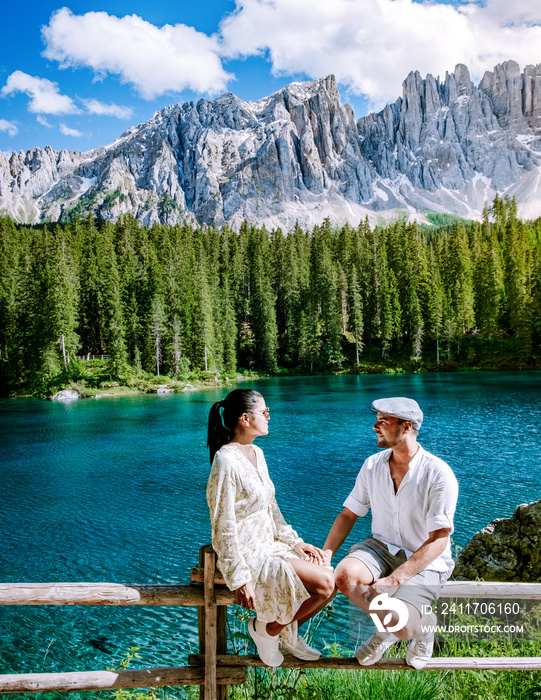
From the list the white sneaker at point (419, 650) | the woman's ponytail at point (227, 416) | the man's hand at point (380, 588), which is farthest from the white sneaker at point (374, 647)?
the woman's ponytail at point (227, 416)

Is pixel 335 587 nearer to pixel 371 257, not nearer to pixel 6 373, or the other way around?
pixel 6 373

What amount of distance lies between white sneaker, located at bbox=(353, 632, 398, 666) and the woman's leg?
414mm

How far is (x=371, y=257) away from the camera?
2879 inches

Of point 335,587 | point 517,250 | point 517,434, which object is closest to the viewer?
point 335,587

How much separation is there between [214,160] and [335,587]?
207012mm

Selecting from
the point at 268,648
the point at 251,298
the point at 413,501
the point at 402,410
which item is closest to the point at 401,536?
the point at 413,501

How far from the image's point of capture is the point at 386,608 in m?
3.32

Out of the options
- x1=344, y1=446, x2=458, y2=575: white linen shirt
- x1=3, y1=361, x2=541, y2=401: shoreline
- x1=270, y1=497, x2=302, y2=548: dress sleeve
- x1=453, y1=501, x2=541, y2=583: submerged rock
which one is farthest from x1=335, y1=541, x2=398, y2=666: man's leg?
x1=3, y1=361, x2=541, y2=401: shoreline

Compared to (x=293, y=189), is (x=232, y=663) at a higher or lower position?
lower

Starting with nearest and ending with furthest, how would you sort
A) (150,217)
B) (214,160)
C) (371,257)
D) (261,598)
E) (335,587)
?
(261,598) → (335,587) → (371,257) → (150,217) → (214,160)

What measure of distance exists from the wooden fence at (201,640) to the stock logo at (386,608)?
1.17 feet


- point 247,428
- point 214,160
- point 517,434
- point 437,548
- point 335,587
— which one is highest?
point 214,160

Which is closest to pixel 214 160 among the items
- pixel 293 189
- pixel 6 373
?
pixel 293 189

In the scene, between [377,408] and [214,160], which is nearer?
[377,408]
